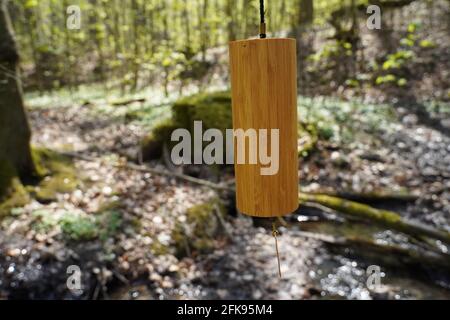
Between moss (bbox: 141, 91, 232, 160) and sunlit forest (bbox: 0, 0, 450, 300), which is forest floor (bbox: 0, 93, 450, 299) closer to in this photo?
sunlit forest (bbox: 0, 0, 450, 300)

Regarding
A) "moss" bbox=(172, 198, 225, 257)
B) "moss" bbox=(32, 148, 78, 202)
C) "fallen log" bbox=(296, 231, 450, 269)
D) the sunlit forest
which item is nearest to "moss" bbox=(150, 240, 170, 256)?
the sunlit forest

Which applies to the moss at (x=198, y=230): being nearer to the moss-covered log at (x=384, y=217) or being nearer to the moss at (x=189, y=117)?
the moss-covered log at (x=384, y=217)

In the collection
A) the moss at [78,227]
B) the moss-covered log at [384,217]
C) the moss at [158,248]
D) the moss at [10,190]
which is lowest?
the moss at [158,248]

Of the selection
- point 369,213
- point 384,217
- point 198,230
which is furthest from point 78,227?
point 384,217

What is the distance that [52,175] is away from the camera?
553 centimetres

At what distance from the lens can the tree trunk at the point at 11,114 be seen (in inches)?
188

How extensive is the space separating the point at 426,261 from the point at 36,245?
4545 millimetres

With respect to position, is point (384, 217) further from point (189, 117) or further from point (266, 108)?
point (266, 108)

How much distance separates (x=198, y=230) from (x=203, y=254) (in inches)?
14.1

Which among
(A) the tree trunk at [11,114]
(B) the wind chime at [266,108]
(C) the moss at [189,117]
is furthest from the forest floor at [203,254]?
(B) the wind chime at [266,108]

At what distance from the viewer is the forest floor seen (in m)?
4.30

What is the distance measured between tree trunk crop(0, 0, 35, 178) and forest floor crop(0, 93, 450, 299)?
670 mm

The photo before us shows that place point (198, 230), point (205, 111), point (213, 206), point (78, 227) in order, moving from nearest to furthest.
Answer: point (78, 227)
point (198, 230)
point (213, 206)
point (205, 111)

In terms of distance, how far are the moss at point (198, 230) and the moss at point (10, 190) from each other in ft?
6.28
